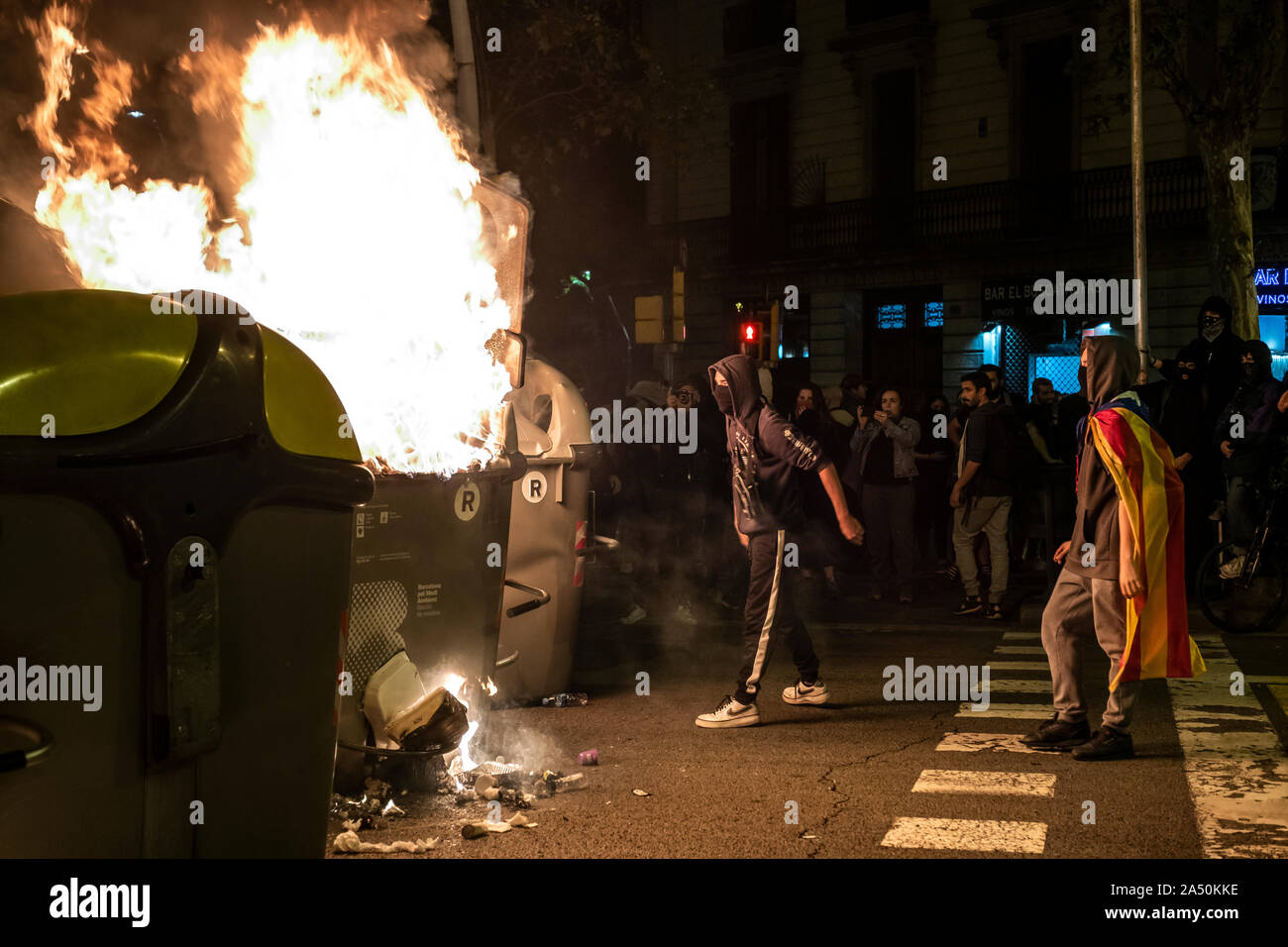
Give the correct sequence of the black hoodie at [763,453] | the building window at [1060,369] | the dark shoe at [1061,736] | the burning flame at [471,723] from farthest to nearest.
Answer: the building window at [1060,369]
the black hoodie at [763,453]
the dark shoe at [1061,736]
the burning flame at [471,723]

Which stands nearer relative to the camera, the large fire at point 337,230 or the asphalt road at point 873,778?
the asphalt road at point 873,778

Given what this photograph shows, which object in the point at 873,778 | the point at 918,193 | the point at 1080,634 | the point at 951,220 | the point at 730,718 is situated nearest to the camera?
the point at 873,778

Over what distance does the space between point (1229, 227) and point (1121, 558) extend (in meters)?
13.6

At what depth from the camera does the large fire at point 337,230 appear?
5.48 metres

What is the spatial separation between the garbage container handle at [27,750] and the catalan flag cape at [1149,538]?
16.3 feet

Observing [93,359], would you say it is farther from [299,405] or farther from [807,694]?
[807,694]

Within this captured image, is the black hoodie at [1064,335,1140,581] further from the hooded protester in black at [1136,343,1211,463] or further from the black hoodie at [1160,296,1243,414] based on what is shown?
the black hoodie at [1160,296,1243,414]

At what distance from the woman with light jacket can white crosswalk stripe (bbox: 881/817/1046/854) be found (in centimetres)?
725

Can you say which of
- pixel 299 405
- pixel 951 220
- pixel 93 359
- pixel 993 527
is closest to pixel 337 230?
pixel 299 405

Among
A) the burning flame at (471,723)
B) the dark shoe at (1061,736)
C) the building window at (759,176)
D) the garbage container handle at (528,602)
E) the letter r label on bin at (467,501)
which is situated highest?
the building window at (759,176)

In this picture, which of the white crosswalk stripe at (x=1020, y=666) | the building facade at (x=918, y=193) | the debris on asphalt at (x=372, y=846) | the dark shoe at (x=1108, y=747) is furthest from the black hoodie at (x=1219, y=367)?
the building facade at (x=918, y=193)

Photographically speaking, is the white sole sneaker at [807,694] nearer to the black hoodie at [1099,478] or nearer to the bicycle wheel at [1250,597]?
the black hoodie at [1099,478]

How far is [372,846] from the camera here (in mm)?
4977
